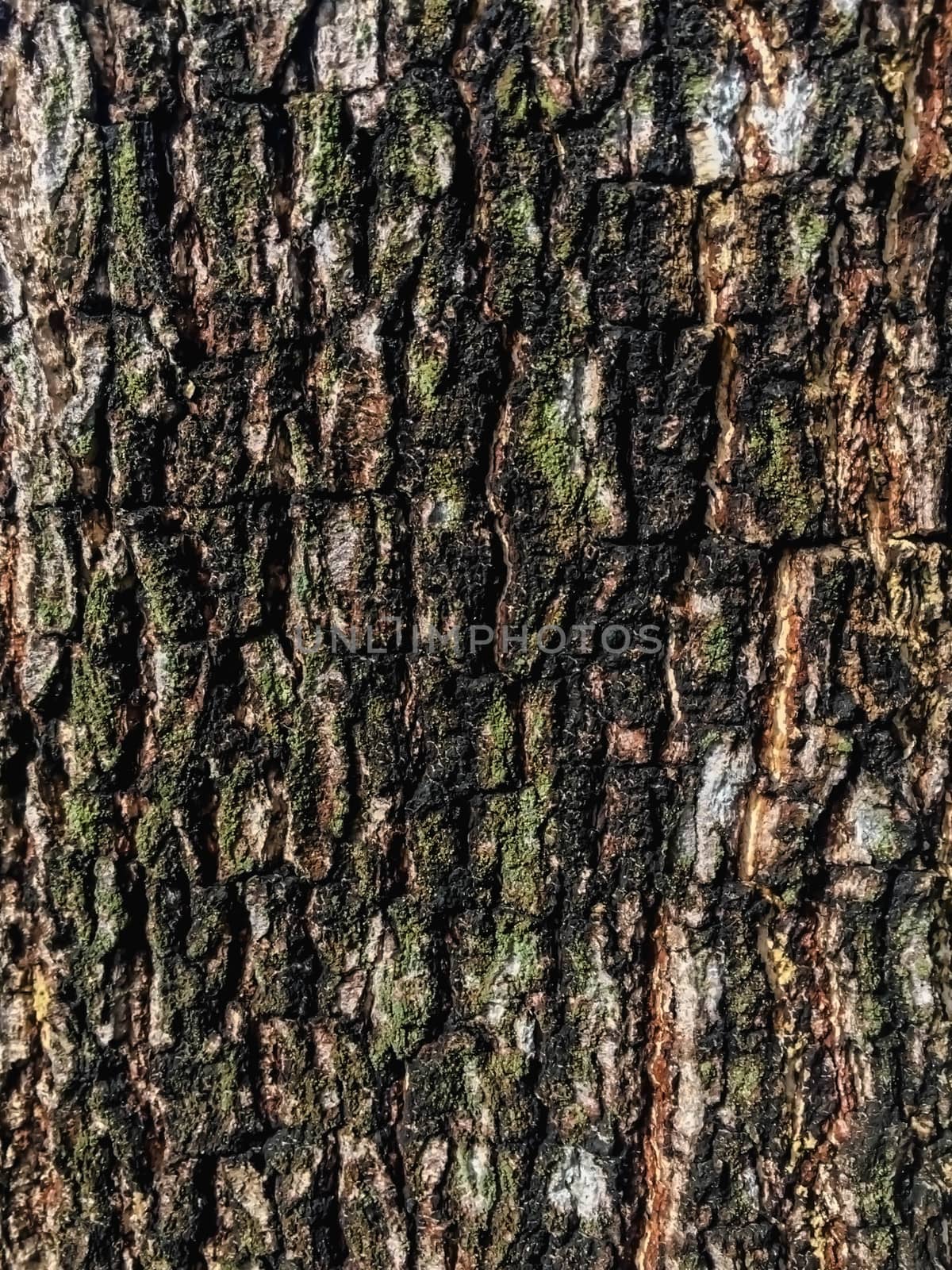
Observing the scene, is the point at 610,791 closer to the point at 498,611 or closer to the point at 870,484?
the point at 498,611

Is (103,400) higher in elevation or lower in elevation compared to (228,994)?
higher

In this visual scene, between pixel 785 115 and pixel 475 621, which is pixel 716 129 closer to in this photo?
pixel 785 115

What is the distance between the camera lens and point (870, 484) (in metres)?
1.30

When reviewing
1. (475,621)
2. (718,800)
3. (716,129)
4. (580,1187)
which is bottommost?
A: (580,1187)

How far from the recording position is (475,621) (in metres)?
1.31

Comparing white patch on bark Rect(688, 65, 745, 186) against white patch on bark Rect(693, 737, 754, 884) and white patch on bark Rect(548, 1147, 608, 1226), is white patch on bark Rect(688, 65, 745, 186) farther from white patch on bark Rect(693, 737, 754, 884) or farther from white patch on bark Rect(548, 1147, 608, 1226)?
white patch on bark Rect(548, 1147, 608, 1226)

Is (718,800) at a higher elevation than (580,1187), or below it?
higher

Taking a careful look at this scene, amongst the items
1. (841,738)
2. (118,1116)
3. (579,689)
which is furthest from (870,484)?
(118,1116)

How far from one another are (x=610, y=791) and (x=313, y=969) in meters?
0.48

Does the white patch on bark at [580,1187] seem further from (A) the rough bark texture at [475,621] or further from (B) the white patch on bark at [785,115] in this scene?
(B) the white patch on bark at [785,115]

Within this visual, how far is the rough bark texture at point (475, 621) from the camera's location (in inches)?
49.0

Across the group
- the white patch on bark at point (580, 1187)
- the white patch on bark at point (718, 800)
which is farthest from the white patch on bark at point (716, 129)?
the white patch on bark at point (580, 1187)

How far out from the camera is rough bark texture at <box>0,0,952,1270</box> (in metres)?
1.24

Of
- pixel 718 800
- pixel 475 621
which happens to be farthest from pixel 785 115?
pixel 718 800
